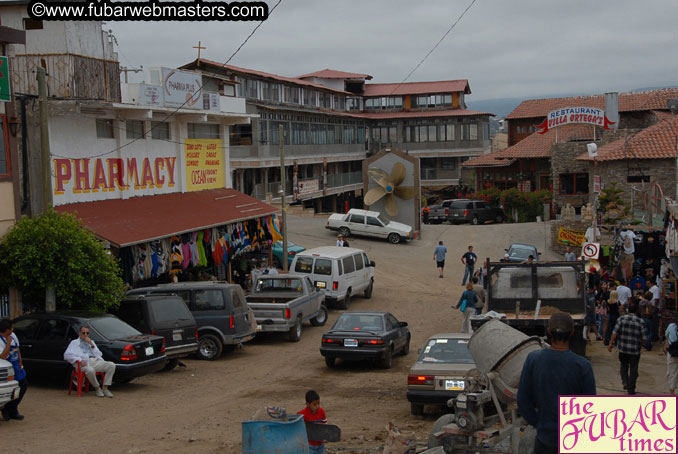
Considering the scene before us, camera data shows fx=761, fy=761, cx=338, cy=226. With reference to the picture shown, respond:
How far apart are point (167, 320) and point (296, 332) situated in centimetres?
510

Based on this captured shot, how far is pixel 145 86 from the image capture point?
24188 millimetres

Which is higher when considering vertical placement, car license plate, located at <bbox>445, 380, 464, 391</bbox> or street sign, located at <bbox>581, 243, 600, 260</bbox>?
street sign, located at <bbox>581, 243, 600, 260</bbox>

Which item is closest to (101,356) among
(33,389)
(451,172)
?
(33,389)

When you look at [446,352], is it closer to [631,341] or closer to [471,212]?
[631,341]

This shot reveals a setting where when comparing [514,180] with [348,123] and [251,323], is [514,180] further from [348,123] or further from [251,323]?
[251,323]

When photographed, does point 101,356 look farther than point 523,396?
Yes

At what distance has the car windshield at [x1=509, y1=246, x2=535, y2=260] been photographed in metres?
30.1

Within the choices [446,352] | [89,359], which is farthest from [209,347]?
[446,352]

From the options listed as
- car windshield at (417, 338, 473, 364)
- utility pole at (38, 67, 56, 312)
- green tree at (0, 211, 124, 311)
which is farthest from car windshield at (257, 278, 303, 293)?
car windshield at (417, 338, 473, 364)

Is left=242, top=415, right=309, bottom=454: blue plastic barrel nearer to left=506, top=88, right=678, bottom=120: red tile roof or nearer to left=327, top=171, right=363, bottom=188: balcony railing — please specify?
left=506, top=88, right=678, bottom=120: red tile roof

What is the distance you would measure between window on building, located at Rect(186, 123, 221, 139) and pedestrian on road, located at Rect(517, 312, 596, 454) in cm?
2440

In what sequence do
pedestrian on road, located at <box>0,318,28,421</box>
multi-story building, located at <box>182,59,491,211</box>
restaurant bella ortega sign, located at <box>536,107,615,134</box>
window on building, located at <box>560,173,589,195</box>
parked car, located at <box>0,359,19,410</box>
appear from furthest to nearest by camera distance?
window on building, located at <box>560,173,589,195</box> → multi-story building, located at <box>182,59,491,211</box> → restaurant bella ortega sign, located at <box>536,107,615,134</box> → pedestrian on road, located at <box>0,318,28,421</box> → parked car, located at <box>0,359,19,410</box>

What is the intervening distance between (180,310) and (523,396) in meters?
12.5

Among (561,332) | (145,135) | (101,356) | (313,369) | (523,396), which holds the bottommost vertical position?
(313,369)
